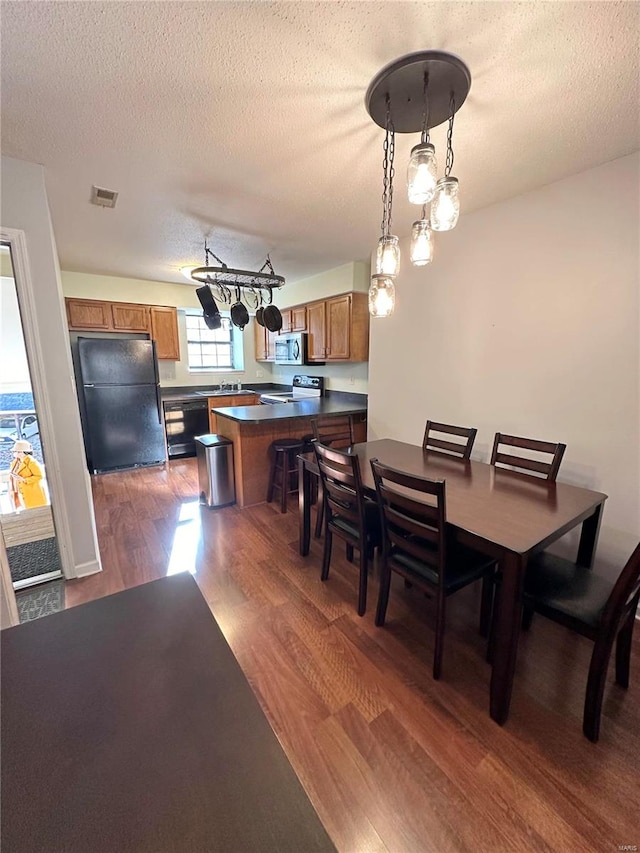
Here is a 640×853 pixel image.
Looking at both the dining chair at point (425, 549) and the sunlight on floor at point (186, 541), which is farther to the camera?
the sunlight on floor at point (186, 541)

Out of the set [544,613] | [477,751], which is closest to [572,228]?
[544,613]

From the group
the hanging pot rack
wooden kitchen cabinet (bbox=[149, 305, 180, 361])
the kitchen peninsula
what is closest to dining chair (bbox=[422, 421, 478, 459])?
the kitchen peninsula

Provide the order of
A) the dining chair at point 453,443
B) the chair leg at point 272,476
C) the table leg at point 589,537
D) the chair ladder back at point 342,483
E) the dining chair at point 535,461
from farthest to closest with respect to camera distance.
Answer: the chair leg at point 272,476
the dining chair at point 453,443
the dining chair at point 535,461
the chair ladder back at point 342,483
the table leg at point 589,537

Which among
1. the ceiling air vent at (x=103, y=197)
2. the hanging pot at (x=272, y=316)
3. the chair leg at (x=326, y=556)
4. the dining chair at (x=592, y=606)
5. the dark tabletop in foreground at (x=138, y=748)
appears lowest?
the chair leg at (x=326, y=556)

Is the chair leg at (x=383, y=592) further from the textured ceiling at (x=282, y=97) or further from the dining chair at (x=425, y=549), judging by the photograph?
the textured ceiling at (x=282, y=97)

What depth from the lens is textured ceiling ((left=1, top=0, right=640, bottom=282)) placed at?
116cm

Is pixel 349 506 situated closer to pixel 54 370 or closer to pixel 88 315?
pixel 54 370

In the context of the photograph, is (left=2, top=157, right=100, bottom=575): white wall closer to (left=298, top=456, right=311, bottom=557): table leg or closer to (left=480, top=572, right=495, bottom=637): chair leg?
(left=298, top=456, right=311, bottom=557): table leg

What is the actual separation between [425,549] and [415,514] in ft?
0.55

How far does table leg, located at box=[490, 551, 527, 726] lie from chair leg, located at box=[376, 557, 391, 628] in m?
0.57

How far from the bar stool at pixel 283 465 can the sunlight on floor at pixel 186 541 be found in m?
0.77

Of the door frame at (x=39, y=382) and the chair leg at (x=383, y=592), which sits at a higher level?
the door frame at (x=39, y=382)

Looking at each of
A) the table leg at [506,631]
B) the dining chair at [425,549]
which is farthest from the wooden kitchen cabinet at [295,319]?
the table leg at [506,631]

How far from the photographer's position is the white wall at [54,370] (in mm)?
1901
